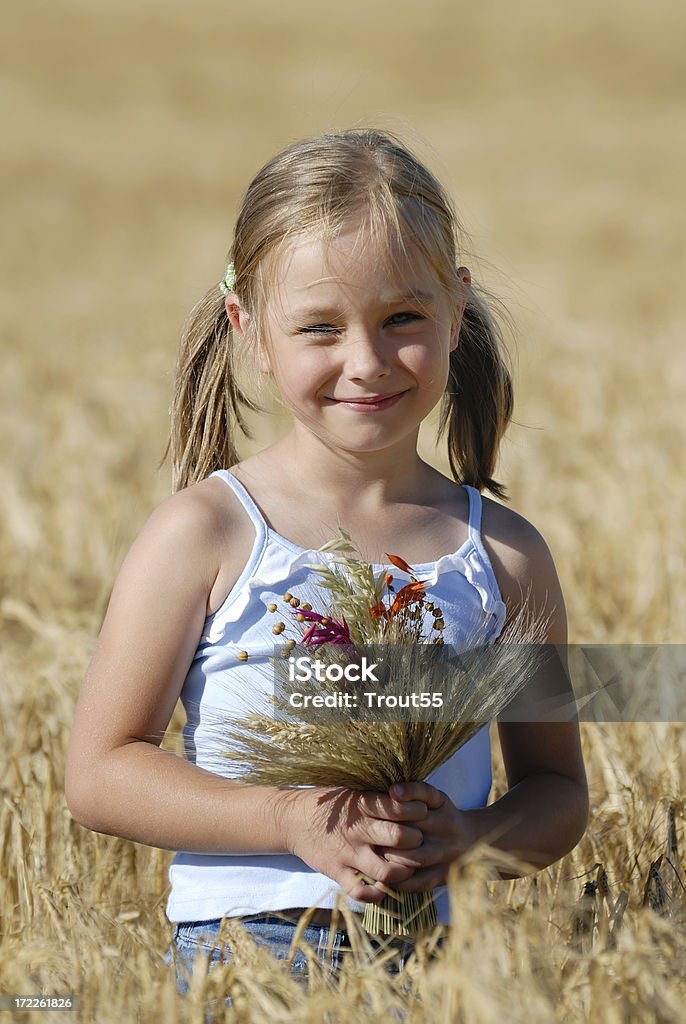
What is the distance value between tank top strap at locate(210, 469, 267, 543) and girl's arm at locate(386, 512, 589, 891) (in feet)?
1.13

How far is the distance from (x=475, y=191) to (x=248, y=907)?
1517 cm

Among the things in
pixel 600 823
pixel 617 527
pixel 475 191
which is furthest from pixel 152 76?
pixel 600 823

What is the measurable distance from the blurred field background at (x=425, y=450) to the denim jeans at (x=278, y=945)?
2.9 inches

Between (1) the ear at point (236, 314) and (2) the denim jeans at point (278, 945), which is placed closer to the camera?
(2) the denim jeans at point (278, 945)

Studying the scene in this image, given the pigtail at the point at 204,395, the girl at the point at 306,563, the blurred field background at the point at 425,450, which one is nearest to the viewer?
the blurred field background at the point at 425,450

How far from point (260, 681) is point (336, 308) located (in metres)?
0.50

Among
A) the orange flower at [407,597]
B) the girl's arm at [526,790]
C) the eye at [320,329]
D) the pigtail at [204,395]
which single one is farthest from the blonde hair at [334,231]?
the orange flower at [407,597]

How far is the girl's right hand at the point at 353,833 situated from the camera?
1753 millimetres

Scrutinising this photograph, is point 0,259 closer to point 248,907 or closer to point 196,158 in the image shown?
point 196,158

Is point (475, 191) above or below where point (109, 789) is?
above

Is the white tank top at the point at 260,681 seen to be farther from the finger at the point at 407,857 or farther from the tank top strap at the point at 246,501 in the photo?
the finger at the point at 407,857

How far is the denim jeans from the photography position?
190 centimetres

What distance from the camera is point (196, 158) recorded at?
1995 cm
